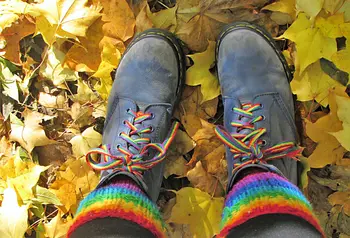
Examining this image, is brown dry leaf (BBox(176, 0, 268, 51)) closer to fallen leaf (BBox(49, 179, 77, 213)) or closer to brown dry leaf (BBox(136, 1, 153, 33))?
brown dry leaf (BBox(136, 1, 153, 33))

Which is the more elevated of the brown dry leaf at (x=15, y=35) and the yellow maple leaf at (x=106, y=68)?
the brown dry leaf at (x=15, y=35)

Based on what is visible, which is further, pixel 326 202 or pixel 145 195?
pixel 326 202

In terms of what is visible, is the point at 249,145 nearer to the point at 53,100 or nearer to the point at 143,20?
the point at 143,20

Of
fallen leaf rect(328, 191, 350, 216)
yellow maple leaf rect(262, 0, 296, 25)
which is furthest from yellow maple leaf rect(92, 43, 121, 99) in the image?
fallen leaf rect(328, 191, 350, 216)

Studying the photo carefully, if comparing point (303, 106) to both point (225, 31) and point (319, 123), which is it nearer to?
point (319, 123)

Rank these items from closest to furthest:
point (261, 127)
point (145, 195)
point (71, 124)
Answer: point (145, 195) → point (261, 127) → point (71, 124)

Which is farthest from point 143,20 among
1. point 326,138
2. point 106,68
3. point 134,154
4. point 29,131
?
point 326,138

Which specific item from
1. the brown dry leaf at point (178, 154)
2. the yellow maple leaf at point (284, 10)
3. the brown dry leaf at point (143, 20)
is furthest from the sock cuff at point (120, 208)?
the yellow maple leaf at point (284, 10)

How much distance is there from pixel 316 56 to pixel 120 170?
57 centimetres

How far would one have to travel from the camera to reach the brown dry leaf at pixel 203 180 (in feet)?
3.67

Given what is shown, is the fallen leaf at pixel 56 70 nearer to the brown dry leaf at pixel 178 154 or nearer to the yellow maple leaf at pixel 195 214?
the brown dry leaf at pixel 178 154

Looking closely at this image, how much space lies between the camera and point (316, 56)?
98 cm

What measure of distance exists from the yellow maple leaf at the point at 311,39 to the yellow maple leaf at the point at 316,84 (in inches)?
2.0

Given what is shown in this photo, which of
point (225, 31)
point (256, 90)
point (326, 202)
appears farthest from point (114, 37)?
point (326, 202)
